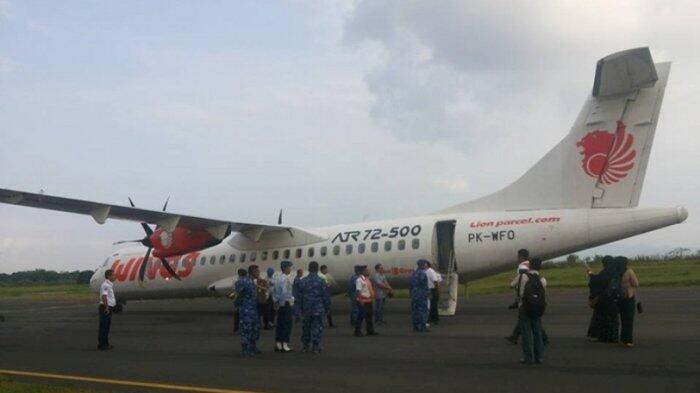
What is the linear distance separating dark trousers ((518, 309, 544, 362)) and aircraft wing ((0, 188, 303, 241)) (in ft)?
47.6

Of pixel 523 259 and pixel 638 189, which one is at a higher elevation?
pixel 638 189

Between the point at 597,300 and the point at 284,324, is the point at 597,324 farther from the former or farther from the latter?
the point at 284,324

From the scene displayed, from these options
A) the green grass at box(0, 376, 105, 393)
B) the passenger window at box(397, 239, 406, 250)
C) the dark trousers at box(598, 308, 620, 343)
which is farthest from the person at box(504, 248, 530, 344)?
the passenger window at box(397, 239, 406, 250)

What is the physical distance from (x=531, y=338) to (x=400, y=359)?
2.17 meters

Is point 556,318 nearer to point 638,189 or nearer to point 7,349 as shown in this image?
point 638,189

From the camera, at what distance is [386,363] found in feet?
36.9

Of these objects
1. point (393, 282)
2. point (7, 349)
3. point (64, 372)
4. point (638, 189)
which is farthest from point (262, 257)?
point (64, 372)

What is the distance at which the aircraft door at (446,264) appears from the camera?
812 inches

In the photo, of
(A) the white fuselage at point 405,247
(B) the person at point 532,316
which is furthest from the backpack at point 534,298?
(A) the white fuselage at point 405,247

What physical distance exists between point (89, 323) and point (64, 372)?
13.1 meters

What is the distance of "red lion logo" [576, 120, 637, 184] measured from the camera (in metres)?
18.4

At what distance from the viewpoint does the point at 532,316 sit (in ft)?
35.7

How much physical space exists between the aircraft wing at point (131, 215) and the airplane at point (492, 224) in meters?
0.04

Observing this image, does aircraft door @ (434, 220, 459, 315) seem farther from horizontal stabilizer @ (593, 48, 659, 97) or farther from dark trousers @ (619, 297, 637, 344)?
dark trousers @ (619, 297, 637, 344)
